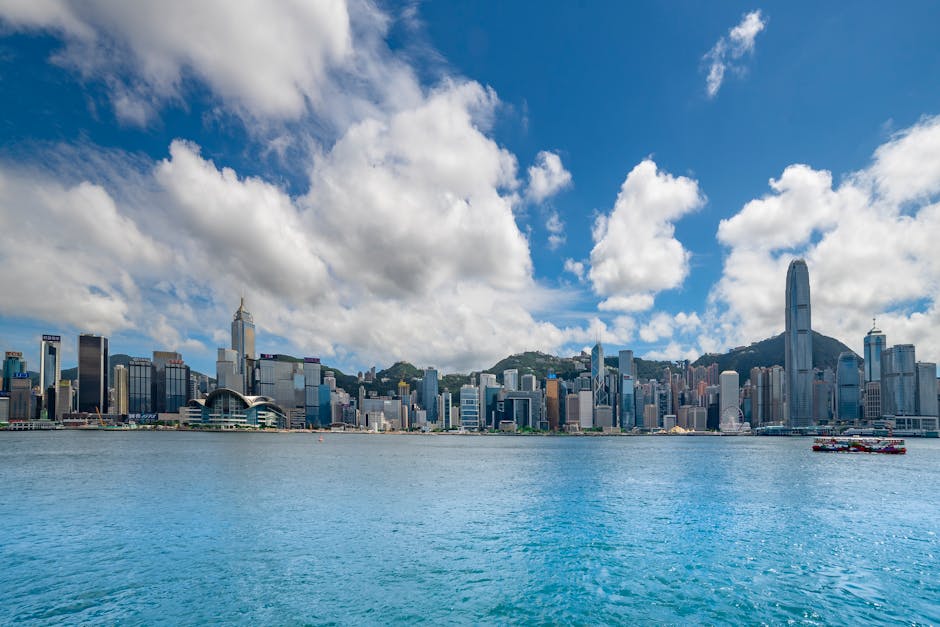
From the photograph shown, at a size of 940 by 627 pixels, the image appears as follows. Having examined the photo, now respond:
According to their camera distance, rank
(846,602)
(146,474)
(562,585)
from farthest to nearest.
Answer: (146,474) → (562,585) → (846,602)

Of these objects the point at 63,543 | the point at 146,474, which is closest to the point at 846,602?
the point at 63,543

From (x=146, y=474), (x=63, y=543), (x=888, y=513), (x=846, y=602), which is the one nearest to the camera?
(x=846, y=602)

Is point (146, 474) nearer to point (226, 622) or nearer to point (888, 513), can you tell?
point (226, 622)

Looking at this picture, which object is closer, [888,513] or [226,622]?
[226,622]

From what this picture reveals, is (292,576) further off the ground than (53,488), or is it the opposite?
(292,576)

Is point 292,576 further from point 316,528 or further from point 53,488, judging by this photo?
point 53,488

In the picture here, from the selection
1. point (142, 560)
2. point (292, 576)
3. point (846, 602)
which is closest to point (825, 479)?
point (846, 602)
